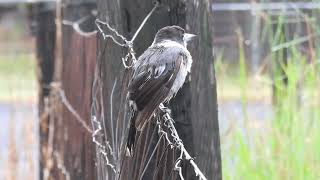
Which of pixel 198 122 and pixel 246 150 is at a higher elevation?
pixel 198 122

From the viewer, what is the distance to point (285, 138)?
3.46 metres

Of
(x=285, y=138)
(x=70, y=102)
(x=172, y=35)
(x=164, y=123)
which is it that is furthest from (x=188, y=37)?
(x=70, y=102)

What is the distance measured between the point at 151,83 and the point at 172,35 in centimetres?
13

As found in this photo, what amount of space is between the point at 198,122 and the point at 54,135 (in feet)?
7.38

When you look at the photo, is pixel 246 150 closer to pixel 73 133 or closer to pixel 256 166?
pixel 256 166

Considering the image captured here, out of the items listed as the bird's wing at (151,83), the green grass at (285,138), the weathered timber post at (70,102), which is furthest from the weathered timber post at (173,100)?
the green grass at (285,138)

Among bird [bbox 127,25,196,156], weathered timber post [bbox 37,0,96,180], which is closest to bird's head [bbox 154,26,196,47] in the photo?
bird [bbox 127,25,196,156]

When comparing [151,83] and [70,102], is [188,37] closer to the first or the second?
[151,83]

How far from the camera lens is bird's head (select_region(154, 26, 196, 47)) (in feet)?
7.00

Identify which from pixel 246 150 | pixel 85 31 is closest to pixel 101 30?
pixel 246 150

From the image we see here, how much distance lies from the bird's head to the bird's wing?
5 centimetres

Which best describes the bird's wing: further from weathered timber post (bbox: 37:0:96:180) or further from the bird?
weathered timber post (bbox: 37:0:96:180)

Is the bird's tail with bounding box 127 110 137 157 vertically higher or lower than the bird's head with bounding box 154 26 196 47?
lower

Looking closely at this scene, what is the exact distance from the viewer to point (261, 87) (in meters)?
4.45
